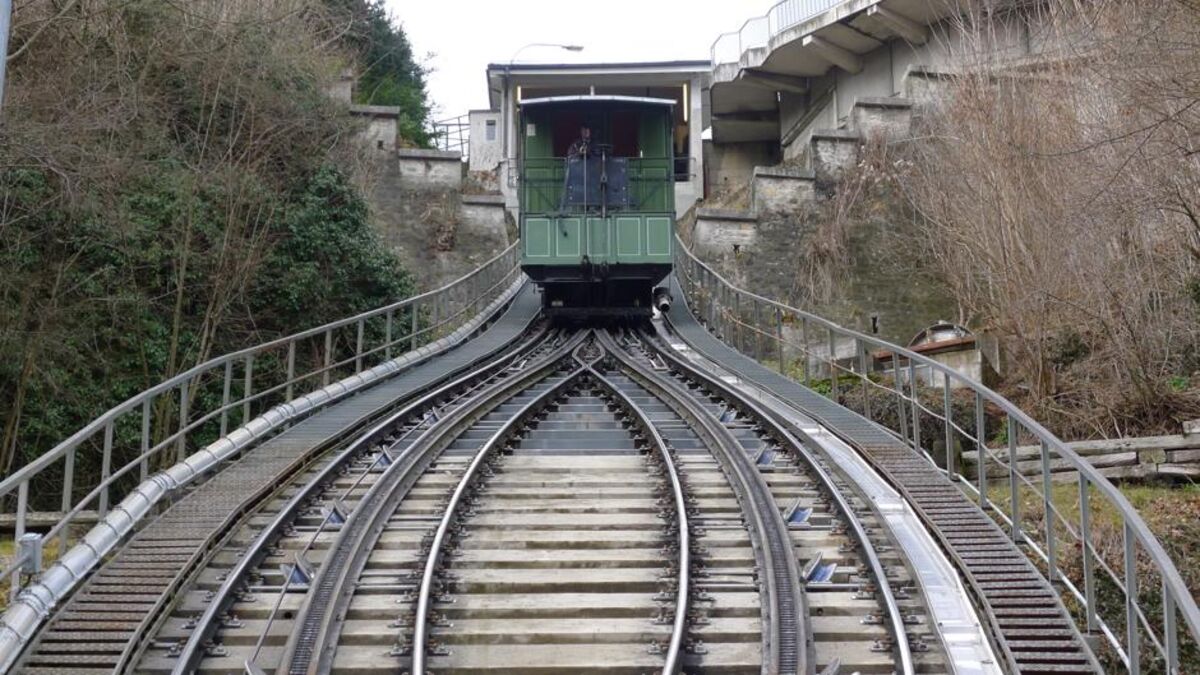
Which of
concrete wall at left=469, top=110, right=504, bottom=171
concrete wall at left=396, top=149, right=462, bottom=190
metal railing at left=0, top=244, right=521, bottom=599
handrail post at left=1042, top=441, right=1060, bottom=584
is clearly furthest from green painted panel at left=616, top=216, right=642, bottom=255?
concrete wall at left=469, top=110, right=504, bottom=171

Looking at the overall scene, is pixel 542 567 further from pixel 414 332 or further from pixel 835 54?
pixel 835 54

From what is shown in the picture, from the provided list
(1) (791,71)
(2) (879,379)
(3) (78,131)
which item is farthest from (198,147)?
(1) (791,71)

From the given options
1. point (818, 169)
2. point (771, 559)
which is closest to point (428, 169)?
point (818, 169)

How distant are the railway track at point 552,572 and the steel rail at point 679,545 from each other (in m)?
0.02

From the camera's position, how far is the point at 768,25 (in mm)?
34094

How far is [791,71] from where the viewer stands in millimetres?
35000

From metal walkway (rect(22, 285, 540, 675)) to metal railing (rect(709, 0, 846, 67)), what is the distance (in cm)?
2249

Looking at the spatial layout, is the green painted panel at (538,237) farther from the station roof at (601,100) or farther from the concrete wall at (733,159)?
the concrete wall at (733,159)

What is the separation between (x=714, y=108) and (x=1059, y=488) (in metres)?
30.4

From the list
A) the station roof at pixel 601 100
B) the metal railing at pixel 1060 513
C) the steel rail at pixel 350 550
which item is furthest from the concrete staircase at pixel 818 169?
the steel rail at pixel 350 550

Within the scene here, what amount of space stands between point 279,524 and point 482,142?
33065mm

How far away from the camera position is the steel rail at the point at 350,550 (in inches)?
266

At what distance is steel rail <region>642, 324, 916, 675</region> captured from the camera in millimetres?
6820

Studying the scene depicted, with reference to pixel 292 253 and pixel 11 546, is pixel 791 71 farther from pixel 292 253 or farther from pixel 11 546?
pixel 11 546
